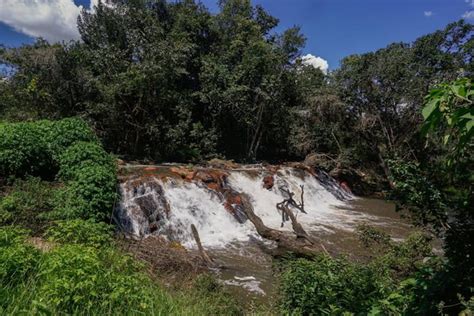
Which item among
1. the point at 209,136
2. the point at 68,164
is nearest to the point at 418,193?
the point at 68,164

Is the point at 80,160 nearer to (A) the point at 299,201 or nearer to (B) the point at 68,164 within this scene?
(B) the point at 68,164

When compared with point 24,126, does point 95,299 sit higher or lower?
lower

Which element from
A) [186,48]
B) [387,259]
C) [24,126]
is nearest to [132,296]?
[387,259]

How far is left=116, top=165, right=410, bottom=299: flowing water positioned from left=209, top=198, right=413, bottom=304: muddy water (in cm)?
2

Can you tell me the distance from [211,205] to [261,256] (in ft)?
10.3

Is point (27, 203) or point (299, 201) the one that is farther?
point (299, 201)

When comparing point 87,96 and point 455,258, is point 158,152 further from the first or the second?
point 455,258

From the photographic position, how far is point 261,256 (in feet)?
27.8

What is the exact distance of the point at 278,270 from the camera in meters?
5.69

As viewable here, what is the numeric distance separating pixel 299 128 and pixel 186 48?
8028 millimetres

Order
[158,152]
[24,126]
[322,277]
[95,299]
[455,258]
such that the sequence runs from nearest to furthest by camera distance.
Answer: [455,258], [95,299], [322,277], [24,126], [158,152]

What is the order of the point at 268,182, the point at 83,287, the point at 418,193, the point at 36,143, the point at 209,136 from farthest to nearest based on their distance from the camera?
the point at 209,136 < the point at 268,182 < the point at 36,143 < the point at 418,193 < the point at 83,287

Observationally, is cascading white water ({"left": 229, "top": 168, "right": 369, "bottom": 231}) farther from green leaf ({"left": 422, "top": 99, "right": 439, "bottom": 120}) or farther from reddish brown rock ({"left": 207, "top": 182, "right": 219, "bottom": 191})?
green leaf ({"left": 422, "top": 99, "right": 439, "bottom": 120})

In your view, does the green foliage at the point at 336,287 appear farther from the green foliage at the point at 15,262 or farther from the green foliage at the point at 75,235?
the green foliage at the point at 15,262
